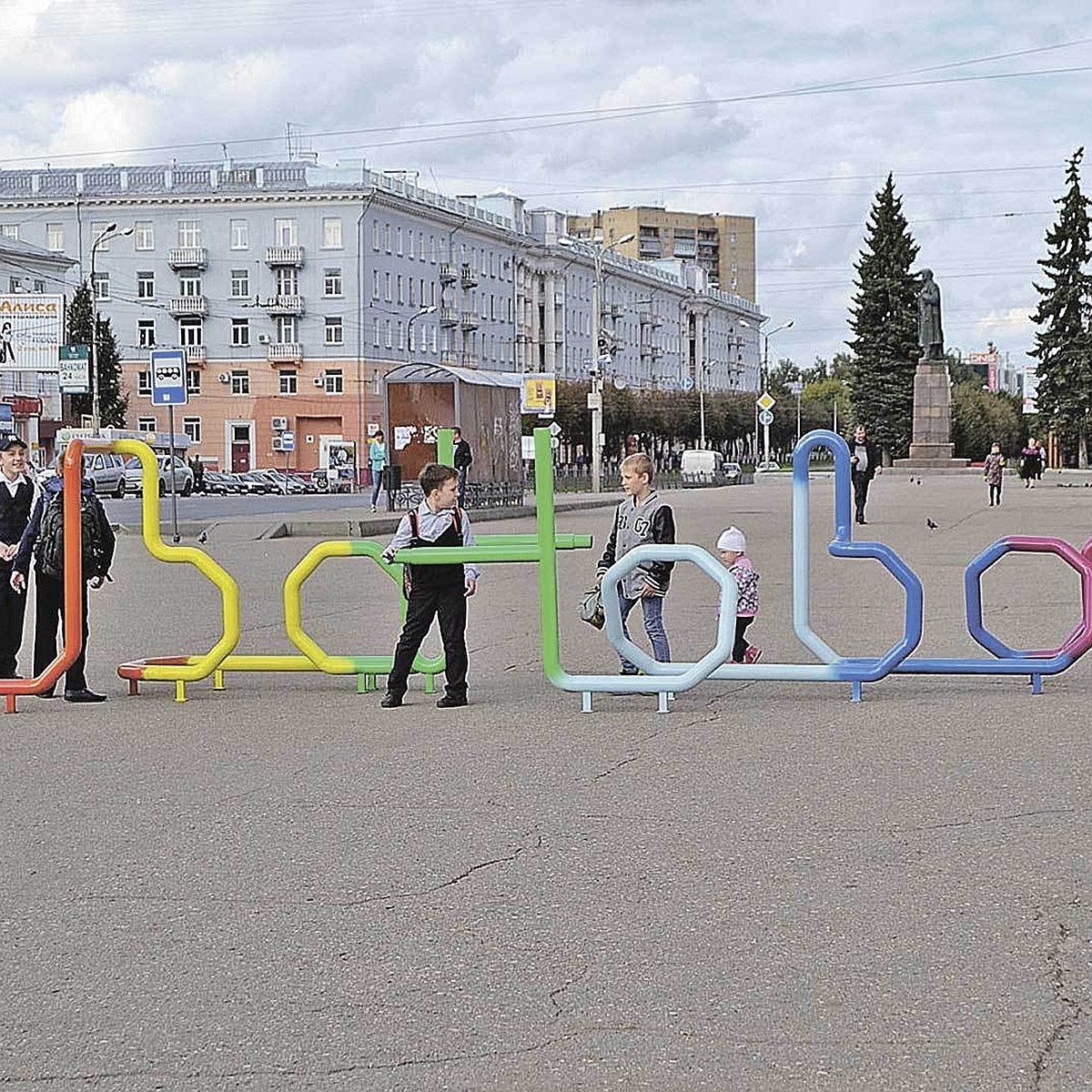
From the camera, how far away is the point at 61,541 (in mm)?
11852

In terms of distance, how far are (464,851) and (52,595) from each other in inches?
230

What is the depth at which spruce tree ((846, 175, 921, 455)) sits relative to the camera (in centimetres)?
9831

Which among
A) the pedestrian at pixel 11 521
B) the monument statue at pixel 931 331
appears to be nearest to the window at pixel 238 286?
the monument statue at pixel 931 331

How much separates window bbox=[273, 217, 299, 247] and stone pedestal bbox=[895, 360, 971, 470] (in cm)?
3892

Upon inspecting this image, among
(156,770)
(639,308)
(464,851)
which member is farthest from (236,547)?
(639,308)

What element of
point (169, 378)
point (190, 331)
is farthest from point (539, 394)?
point (190, 331)

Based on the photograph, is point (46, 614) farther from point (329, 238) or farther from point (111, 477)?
point (329, 238)

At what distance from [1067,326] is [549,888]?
75234mm

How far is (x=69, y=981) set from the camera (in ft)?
18.0

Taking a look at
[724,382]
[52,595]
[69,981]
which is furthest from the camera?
[724,382]

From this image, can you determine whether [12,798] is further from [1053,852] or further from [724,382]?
[724,382]

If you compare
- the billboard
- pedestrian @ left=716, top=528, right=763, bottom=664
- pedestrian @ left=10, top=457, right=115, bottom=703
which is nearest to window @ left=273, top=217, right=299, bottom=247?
the billboard

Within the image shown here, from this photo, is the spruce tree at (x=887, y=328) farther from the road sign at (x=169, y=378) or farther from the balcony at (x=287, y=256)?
Result: the road sign at (x=169, y=378)

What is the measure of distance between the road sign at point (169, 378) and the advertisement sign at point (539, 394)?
2519cm
